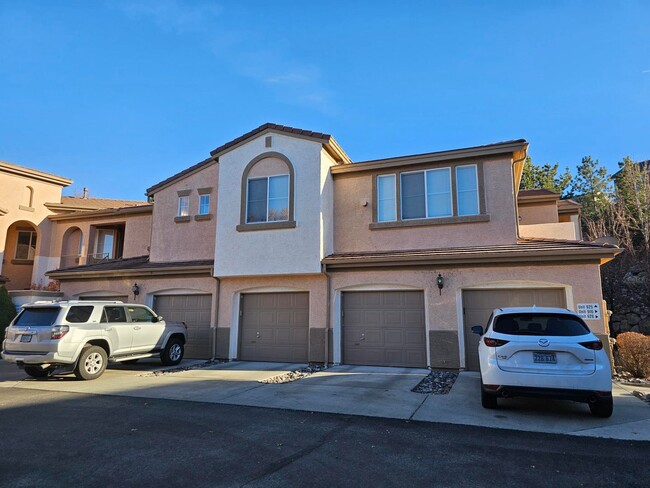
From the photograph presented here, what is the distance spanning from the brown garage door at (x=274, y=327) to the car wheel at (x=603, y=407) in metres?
8.00

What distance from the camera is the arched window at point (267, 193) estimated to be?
1332 centimetres

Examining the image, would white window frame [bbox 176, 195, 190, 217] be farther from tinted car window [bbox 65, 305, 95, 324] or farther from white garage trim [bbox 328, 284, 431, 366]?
white garage trim [bbox 328, 284, 431, 366]

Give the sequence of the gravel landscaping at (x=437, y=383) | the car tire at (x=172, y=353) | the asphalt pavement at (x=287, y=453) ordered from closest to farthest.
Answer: the asphalt pavement at (x=287, y=453)
the gravel landscaping at (x=437, y=383)
the car tire at (x=172, y=353)

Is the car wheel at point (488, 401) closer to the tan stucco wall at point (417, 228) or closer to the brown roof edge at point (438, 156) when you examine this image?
the tan stucco wall at point (417, 228)

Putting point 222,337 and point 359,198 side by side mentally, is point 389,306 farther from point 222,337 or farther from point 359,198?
point 222,337

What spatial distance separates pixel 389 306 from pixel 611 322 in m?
12.4

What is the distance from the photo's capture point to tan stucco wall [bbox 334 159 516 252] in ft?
39.2

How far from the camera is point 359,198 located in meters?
13.6

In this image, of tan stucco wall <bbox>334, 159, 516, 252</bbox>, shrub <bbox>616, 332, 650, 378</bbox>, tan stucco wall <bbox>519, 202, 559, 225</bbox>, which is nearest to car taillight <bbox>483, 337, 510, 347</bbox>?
tan stucco wall <bbox>334, 159, 516, 252</bbox>

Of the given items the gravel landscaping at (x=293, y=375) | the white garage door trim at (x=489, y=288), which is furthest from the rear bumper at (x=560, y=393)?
the gravel landscaping at (x=293, y=375)

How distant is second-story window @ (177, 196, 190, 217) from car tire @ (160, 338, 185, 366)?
5.15 meters

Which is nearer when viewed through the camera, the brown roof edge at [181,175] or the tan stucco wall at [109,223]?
the brown roof edge at [181,175]

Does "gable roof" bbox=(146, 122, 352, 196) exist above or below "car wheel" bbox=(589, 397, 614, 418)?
above

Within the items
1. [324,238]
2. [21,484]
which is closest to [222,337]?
[324,238]
